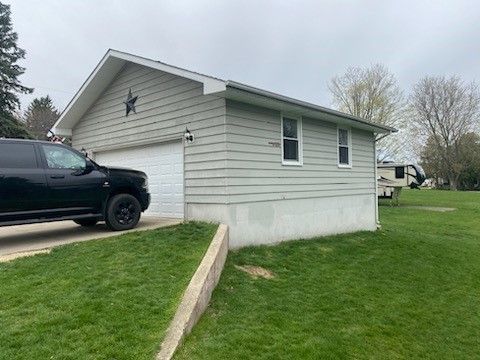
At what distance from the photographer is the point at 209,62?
977 inches

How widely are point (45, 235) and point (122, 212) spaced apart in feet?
5.21

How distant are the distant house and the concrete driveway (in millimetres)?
1356

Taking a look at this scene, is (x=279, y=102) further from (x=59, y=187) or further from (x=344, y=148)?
(x=59, y=187)

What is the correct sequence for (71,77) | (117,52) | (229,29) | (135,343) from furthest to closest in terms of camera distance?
(71,77) < (229,29) < (117,52) < (135,343)

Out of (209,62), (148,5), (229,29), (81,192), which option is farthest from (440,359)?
(209,62)

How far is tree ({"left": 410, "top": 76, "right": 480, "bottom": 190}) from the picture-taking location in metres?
44.6

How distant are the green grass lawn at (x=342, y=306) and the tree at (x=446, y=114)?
38.0m

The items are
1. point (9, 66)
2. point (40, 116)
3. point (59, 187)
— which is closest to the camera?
point (59, 187)

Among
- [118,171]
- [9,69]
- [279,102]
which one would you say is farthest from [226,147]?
[9,69]

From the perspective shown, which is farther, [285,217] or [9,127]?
[9,127]

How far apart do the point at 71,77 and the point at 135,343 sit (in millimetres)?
37846

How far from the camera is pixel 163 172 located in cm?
992

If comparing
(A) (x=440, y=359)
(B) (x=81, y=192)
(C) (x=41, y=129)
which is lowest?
(A) (x=440, y=359)

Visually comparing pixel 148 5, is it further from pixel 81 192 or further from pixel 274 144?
pixel 81 192
